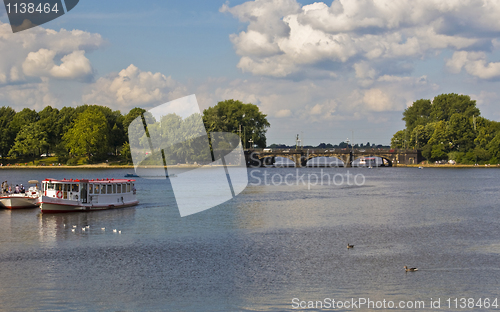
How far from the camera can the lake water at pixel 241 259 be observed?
2539 centimetres

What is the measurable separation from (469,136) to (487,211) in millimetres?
140208

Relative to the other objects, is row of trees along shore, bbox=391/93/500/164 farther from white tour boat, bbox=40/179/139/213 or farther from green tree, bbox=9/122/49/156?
white tour boat, bbox=40/179/139/213

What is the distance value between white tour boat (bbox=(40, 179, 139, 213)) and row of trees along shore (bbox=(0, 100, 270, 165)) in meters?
121

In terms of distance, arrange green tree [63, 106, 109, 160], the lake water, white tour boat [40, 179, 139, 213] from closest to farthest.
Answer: the lake water
white tour boat [40, 179, 139, 213]
green tree [63, 106, 109, 160]

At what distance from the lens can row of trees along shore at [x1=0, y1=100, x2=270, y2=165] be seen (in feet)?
585

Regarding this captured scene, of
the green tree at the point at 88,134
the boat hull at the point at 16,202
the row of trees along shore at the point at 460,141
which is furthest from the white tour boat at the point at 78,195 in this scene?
the row of trees along shore at the point at 460,141

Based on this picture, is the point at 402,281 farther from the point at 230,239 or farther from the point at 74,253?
the point at 74,253

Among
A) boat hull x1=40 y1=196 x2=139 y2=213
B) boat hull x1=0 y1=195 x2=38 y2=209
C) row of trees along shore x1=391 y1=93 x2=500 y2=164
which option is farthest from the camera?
row of trees along shore x1=391 y1=93 x2=500 y2=164

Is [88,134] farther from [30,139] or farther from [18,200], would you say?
[18,200]

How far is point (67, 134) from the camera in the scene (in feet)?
591

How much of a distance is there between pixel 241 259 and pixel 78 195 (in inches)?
1243

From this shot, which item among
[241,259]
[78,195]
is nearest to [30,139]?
[78,195]

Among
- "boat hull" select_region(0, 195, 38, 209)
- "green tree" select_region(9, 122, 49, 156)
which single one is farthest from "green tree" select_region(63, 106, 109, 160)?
"boat hull" select_region(0, 195, 38, 209)

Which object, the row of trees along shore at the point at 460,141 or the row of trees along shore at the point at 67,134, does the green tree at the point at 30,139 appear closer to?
the row of trees along shore at the point at 67,134
